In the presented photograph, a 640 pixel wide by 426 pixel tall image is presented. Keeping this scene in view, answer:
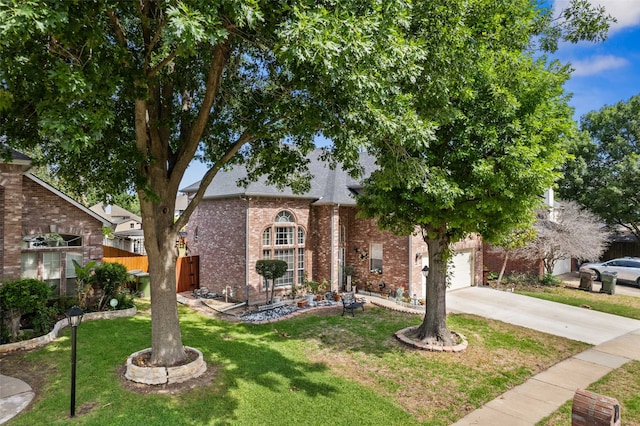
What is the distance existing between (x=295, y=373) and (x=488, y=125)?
24.3ft

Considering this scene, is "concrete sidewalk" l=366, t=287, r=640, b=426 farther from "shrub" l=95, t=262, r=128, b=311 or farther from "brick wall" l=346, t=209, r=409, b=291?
"shrub" l=95, t=262, r=128, b=311

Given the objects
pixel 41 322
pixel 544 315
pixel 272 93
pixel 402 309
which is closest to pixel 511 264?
pixel 544 315

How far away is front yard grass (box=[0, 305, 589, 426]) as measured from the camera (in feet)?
21.9

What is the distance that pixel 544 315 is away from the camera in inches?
556

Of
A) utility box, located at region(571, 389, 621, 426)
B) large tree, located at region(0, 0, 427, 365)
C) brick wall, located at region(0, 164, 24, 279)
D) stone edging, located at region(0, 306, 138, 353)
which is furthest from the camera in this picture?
brick wall, located at region(0, 164, 24, 279)

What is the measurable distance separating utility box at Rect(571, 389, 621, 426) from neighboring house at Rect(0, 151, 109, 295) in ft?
45.1

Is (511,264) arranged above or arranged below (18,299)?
below

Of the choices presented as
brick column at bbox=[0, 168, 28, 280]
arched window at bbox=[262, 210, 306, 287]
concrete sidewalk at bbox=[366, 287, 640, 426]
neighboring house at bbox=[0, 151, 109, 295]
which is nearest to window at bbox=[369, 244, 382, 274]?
concrete sidewalk at bbox=[366, 287, 640, 426]

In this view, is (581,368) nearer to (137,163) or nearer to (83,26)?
(137,163)

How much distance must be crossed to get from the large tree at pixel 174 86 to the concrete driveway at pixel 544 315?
384 inches

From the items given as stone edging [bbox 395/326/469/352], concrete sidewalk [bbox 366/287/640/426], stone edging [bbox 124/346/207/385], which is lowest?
concrete sidewalk [bbox 366/287/640/426]

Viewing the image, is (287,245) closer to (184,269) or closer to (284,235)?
(284,235)

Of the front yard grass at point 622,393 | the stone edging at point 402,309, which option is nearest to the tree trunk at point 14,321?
the stone edging at point 402,309

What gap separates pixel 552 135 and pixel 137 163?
9451 mm
